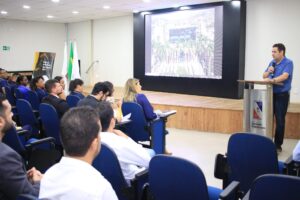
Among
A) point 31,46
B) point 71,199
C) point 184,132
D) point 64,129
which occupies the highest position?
point 31,46

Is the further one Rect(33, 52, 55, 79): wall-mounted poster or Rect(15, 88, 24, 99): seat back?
Rect(33, 52, 55, 79): wall-mounted poster

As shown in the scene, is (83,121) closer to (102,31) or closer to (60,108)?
(60,108)

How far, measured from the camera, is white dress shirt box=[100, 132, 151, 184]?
2412 millimetres

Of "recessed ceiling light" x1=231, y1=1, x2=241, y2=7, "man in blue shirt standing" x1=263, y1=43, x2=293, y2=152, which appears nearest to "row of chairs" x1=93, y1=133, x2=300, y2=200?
"man in blue shirt standing" x1=263, y1=43, x2=293, y2=152

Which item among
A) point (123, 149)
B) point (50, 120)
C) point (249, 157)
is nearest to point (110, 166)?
point (123, 149)

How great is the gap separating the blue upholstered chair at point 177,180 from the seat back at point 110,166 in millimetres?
274

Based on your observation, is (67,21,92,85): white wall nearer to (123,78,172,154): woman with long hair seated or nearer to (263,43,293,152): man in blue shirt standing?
(123,78,172,154): woman with long hair seated

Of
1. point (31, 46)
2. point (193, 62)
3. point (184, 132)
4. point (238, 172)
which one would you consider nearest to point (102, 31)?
point (31, 46)

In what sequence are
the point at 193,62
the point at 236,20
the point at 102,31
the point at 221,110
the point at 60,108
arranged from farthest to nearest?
1. the point at 102,31
2. the point at 193,62
3. the point at 236,20
4. the point at 221,110
5. the point at 60,108

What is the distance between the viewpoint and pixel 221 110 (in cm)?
641

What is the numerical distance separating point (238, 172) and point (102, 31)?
11.1 metres

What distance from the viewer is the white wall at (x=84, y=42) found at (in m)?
13.5

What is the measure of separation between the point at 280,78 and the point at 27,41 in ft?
37.9

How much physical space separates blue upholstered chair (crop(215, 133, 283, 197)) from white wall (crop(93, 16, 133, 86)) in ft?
31.3
